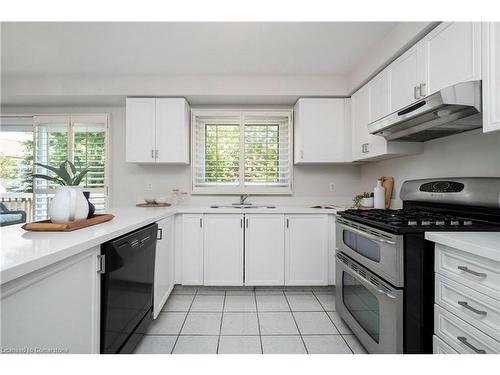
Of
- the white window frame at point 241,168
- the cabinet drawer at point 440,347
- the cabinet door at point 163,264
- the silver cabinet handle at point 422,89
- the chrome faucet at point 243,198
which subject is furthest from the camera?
the white window frame at point 241,168

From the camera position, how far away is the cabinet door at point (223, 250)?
2.55 meters

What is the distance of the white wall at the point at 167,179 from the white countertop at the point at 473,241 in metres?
1.99

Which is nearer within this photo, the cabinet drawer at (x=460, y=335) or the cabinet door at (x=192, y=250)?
the cabinet drawer at (x=460, y=335)

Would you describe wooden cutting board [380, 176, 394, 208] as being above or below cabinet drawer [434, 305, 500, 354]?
above

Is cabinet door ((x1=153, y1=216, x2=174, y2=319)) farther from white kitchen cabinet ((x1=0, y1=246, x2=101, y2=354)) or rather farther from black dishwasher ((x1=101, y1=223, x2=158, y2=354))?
white kitchen cabinet ((x1=0, y1=246, x2=101, y2=354))

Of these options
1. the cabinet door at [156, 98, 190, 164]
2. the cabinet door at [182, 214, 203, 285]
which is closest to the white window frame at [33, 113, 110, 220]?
the cabinet door at [156, 98, 190, 164]

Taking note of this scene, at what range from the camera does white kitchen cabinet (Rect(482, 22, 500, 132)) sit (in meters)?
1.13

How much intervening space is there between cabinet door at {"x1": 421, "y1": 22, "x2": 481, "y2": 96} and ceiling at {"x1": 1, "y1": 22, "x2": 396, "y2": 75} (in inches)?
21.5

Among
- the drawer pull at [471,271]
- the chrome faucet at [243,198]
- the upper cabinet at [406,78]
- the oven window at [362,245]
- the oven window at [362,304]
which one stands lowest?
the oven window at [362,304]

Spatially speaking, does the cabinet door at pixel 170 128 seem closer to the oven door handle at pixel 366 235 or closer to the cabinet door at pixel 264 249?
the cabinet door at pixel 264 249

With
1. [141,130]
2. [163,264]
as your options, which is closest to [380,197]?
[163,264]

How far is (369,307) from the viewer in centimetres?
153

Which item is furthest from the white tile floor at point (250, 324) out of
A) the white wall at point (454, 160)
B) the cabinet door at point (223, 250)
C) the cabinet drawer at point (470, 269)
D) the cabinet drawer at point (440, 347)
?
the white wall at point (454, 160)

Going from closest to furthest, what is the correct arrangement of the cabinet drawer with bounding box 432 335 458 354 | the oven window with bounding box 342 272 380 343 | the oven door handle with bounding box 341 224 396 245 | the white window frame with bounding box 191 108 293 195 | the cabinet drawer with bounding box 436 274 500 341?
the cabinet drawer with bounding box 436 274 500 341
the cabinet drawer with bounding box 432 335 458 354
the oven door handle with bounding box 341 224 396 245
the oven window with bounding box 342 272 380 343
the white window frame with bounding box 191 108 293 195
